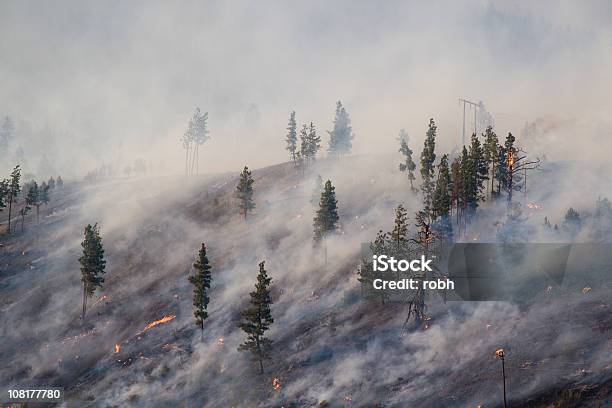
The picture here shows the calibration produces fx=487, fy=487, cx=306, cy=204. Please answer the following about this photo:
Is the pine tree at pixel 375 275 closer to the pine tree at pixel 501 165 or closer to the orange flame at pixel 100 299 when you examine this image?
the pine tree at pixel 501 165

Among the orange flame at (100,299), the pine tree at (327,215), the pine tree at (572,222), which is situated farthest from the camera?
the orange flame at (100,299)

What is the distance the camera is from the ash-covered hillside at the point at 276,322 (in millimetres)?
45531

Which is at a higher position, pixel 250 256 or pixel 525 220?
pixel 525 220

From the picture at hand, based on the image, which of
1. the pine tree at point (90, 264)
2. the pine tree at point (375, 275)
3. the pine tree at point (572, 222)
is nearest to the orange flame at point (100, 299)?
the pine tree at point (90, 264)

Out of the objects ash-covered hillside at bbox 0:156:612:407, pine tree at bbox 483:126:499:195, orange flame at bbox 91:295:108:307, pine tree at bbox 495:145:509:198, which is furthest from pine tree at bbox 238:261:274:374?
pine tree at bbox 483:126:499:195

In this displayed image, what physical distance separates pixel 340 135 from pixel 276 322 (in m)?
74.2

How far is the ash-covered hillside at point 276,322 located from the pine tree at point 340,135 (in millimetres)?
15844

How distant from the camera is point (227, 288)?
76.2 metres

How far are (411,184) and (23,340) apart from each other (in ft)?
239

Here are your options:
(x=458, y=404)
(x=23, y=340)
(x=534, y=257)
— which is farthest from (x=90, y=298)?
(x=534, y=257)

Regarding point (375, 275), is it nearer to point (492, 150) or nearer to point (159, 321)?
point (159, 321)

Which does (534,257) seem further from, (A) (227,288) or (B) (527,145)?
(B) (527,145)

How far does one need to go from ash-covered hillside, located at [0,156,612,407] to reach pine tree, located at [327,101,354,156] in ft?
52.0

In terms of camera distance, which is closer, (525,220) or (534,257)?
(534,257)
